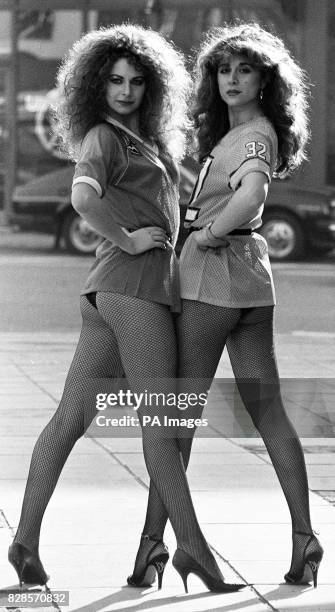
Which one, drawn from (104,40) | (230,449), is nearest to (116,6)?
(230,449)

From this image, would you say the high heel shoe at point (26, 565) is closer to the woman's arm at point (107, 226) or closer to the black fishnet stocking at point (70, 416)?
the black fishnet stocking at point (70, 416)

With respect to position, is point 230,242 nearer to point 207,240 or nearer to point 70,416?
point 207,240

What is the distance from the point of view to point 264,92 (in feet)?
14.1

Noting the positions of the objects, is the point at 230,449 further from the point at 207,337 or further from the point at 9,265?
the point at 9,265

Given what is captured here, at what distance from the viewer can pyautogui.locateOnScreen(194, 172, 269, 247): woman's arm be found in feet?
13.5

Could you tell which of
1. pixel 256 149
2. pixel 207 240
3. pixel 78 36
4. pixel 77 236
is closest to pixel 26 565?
pixel 207 240

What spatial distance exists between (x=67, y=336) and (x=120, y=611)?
23.6 ft

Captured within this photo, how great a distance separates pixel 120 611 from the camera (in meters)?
3.97

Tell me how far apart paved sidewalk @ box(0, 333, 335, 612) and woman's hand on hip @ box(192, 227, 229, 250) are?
40.9 inches

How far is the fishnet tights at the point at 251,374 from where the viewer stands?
13.8 ft

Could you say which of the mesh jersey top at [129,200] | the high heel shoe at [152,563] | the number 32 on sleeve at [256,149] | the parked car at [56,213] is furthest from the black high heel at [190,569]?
the parked car at [56,213]

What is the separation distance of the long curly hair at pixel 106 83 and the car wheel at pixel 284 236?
12.9m

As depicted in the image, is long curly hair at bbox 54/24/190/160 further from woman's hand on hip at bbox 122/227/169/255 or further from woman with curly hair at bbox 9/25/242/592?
woman's hand on hip at bbox 122/227/169/255

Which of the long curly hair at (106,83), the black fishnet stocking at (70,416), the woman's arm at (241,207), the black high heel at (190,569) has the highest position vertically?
the long curly hair at (106,83)
